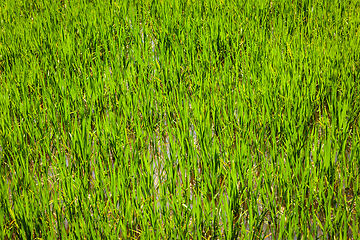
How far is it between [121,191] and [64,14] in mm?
2351

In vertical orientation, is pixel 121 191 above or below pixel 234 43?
below

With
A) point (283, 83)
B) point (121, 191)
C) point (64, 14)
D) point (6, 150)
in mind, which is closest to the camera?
point (121, 191)

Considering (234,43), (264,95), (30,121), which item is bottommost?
(30,121)

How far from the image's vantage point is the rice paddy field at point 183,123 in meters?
1.40

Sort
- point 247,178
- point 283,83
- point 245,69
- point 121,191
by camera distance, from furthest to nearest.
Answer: point 245,69
point 283,83
point 247,178
point 121,191

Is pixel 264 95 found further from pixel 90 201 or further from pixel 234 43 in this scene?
pixel 90 201

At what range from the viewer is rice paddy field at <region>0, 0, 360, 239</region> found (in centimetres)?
140

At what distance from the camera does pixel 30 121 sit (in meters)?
1.92

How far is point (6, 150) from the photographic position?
1.81 m

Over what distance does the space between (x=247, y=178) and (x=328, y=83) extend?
0.92m

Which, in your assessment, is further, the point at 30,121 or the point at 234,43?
the point at 234,43

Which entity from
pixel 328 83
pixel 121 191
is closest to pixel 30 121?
pixel 121 191

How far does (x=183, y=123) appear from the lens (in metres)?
1.78

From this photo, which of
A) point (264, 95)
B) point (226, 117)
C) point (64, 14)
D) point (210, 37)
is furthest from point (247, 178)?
point (64, 14)
